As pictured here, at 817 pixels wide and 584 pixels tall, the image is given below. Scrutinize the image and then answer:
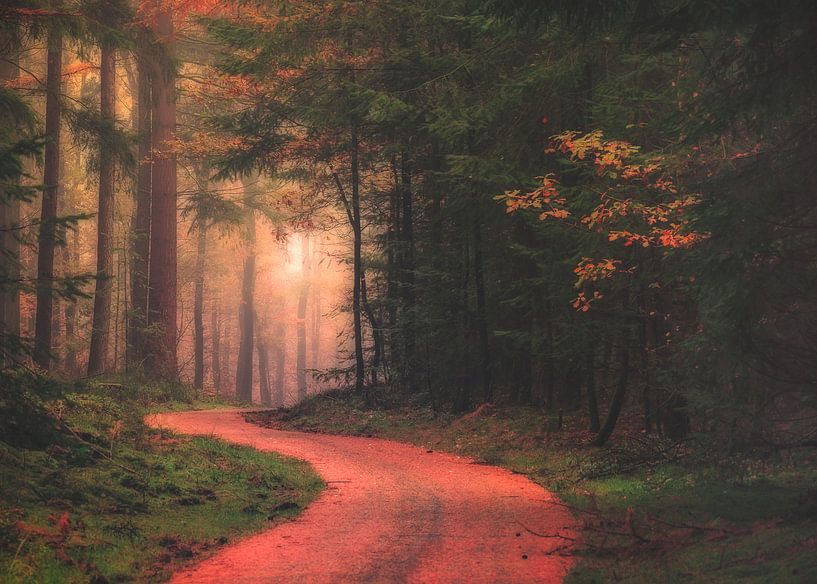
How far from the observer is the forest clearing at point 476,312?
22.9 feet

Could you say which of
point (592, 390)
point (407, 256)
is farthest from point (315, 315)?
point (592, 390)

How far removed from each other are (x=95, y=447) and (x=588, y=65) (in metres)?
11.2

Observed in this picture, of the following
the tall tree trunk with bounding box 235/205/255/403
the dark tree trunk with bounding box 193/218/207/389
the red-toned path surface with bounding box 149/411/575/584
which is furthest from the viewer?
the tall tree trunk with bounding box 235/205/255/403

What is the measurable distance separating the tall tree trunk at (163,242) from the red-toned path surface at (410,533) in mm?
13026

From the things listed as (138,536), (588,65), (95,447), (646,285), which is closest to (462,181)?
(588,65)

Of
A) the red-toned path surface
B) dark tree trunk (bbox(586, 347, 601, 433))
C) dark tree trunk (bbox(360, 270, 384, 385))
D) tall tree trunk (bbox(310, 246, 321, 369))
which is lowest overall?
the red-toned path surface

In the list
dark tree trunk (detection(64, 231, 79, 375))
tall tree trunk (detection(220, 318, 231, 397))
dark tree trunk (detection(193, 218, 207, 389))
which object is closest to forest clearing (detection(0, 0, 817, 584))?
dark tree trunk (detection(64, 231, 79, 375))

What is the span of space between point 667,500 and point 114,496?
22.1 feet

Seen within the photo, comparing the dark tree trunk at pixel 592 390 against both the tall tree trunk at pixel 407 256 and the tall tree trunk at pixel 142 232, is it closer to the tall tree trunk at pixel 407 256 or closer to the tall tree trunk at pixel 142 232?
the tall tree trunk at pixel 407 256

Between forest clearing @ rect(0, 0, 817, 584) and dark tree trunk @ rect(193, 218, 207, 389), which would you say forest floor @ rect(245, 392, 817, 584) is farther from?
dark tree trunk @ rect(193, 218, 207, 389)

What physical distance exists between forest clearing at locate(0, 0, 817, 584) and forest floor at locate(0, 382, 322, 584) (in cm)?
5

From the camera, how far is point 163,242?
2569 cm

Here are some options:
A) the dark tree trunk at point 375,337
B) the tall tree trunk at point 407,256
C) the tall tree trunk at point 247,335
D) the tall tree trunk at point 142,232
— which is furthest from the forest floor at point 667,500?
the tall tree trunk at point 247,335

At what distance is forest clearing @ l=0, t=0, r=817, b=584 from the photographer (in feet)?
22.9
